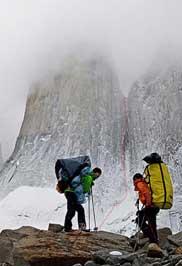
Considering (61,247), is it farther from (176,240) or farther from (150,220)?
(176,240)

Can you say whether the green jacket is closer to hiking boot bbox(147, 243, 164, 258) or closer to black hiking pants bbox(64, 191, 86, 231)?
black hiking pants bbox(64, 191, 86, 231)

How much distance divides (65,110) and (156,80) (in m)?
6.58

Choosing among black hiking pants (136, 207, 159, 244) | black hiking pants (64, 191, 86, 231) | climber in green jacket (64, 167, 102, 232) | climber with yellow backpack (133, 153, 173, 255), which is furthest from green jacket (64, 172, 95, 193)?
black hiking pants (136, 207, 159, 244)

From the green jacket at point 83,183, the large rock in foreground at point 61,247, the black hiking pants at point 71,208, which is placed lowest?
the large rock in foreground at point 61,247

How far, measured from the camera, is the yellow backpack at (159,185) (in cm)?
1021

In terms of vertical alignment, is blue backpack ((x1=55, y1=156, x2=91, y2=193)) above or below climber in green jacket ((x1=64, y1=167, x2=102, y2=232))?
above

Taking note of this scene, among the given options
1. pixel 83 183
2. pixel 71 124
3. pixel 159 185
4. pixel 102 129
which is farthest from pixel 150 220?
pixel 71 124

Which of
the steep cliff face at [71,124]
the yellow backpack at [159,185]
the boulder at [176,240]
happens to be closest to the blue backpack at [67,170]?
the yellow backpack at [159,185]

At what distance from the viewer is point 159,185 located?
10227mm

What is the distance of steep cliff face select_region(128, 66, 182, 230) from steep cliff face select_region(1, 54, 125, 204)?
0.98 metres

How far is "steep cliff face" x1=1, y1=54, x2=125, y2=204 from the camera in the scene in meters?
32.0

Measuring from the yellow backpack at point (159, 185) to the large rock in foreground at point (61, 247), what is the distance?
107cm

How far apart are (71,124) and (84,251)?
25844 millimetres

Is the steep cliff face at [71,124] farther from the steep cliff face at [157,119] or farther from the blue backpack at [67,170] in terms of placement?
the blue backpack at [67,170]
